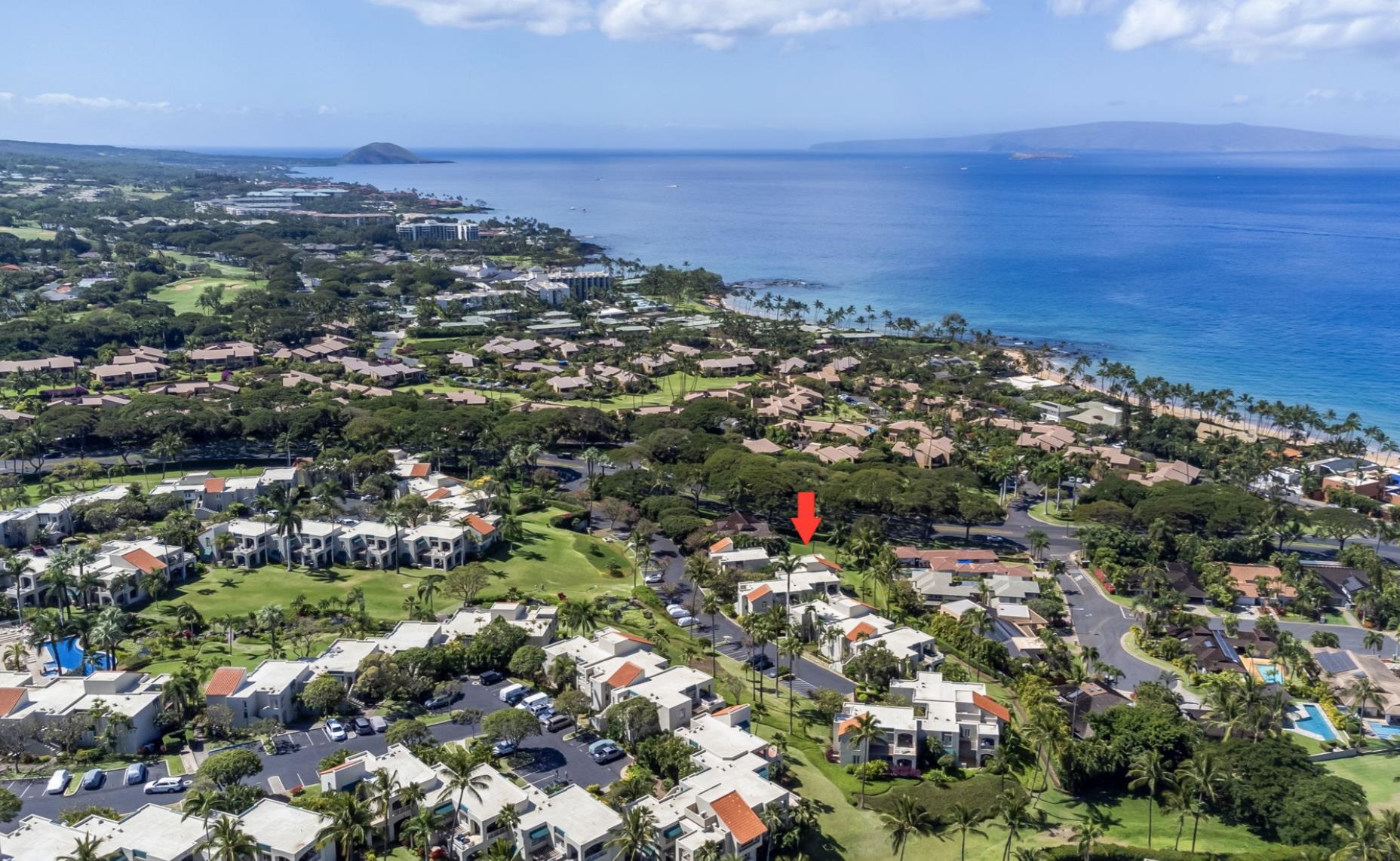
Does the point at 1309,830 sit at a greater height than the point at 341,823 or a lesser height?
lesser

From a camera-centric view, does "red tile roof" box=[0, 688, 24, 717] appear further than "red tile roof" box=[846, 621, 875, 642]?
No

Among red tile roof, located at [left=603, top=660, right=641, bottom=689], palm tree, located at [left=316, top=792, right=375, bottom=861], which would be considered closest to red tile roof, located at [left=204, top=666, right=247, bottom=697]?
palm tree, located at [left=316, top=792, right=375, bottom=861]

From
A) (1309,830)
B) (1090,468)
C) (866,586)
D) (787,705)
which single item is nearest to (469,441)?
(866,586)

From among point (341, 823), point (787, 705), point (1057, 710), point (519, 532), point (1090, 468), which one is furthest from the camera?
point (1090, 468)

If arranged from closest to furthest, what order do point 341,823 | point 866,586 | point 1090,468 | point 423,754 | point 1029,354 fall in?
point 341,823, point 423,754, point 866,586, point 1090,468, point 1029,354

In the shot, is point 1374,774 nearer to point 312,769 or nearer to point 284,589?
point 312,769

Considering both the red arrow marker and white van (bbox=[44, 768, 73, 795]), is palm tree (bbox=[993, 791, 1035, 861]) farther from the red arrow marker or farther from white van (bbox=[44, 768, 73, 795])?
white van (bbox=[44, 768, 73, 795])

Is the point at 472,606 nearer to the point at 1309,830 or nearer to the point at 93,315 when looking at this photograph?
the point at 1309,830
